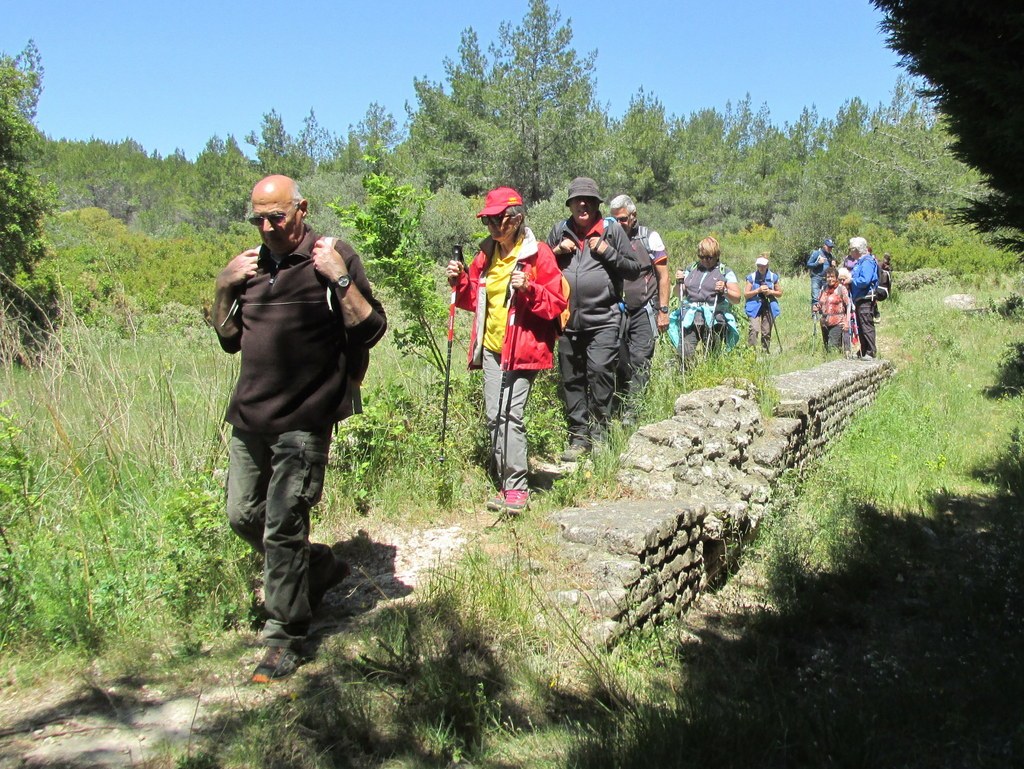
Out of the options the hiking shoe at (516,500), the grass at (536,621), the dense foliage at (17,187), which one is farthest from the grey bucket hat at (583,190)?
the dense foliage at (17,187)

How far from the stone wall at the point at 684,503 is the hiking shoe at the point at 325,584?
1.08 m

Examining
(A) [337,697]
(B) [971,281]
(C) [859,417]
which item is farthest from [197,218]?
(A) [337,697]

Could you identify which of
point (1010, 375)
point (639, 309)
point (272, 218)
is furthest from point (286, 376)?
point (1010, 375)

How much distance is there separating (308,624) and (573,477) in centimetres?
225

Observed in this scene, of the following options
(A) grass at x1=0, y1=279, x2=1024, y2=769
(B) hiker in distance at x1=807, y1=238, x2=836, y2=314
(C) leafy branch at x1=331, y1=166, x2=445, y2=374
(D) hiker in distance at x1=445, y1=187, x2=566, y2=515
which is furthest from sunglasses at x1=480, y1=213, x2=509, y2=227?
(B) hiker in distance at x1=807, y1=238, x2=836, y2=314

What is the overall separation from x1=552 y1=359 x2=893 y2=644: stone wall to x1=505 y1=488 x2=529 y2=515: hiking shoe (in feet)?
1.55

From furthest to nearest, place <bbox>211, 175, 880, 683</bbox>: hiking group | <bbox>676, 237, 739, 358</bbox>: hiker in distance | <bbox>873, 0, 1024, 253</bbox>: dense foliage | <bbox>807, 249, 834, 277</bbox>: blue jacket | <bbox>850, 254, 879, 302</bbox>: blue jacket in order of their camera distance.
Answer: <bbox>807, 249, 834, 277</bbox>: blue jacket
<bbox>850, 254, 879, 302</bbox>: blue jacket
<bbox>676, 237, 739, 358</bbox>: hiker in distance
<bbox>211, 175, 880, 683</bbox>: hiking group
<bbox>873, 0, 1024, 253</bbox>: dense foliage

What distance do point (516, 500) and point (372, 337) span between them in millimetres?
1914

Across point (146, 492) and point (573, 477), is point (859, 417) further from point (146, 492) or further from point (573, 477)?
point (146, 492)

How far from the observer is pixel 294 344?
3488mm

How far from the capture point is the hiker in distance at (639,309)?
22.6 feet

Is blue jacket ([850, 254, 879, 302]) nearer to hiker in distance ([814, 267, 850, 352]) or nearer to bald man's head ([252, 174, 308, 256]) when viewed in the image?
hiker in distance ([814, 267, 850, 352])

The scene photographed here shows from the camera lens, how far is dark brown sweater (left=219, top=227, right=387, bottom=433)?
345 centimetres

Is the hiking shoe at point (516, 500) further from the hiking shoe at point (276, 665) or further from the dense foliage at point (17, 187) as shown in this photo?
the dense foliage at point (17, 187)
